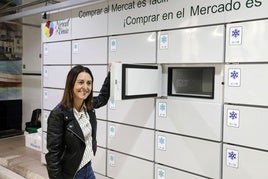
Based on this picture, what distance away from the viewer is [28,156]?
4035 mm

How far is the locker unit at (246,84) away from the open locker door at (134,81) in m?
0.64

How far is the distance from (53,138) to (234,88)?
1350 mm

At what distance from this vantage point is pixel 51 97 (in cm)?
362

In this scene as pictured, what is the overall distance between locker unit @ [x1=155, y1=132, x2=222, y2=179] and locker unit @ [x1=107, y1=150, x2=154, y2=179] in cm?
16

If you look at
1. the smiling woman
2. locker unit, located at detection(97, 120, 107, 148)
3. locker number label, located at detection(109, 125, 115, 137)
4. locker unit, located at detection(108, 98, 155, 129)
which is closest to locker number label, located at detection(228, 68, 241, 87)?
locker unit, located at detection(108, 98, 155, 129)

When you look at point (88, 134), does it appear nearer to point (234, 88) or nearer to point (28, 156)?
point (234, 88)

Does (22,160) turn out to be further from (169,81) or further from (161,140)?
(169,81)

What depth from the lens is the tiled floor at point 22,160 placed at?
345cm

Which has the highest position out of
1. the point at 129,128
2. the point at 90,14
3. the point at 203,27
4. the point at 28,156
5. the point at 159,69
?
the point at 90,14

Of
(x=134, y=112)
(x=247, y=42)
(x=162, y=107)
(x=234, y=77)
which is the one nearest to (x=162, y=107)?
(x=162, y=107)

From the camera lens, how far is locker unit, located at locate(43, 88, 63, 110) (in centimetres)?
352

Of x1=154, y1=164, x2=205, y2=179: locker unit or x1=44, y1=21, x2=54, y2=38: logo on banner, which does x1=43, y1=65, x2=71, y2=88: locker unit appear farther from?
x1=154, y1=164, x2=205, y2=179: locker unit

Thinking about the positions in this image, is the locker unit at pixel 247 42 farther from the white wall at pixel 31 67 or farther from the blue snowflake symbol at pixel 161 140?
the white wall at pixel 31 67

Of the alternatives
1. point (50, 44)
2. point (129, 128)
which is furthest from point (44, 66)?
point (129, 128)
